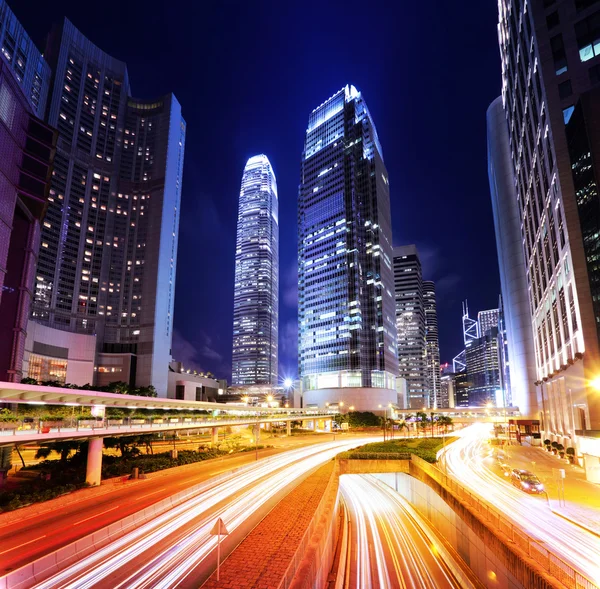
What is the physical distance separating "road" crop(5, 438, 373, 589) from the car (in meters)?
19.5

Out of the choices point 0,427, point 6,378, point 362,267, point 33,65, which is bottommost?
point 0,427

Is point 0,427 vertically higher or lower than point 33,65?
lower

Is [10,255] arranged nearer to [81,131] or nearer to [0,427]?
[0,427]

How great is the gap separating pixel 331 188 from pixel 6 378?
149m

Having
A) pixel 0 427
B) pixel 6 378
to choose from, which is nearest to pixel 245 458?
pixel 0 427

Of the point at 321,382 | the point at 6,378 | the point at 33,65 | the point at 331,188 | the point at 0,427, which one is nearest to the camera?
the point at 0,427

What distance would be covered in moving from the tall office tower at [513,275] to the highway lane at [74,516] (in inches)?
4720

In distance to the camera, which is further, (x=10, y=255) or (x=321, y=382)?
(x=321, y=382)

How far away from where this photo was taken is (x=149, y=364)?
431 ft

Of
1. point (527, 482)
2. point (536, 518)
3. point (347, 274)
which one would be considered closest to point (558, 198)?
point (527, 482)

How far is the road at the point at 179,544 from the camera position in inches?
598

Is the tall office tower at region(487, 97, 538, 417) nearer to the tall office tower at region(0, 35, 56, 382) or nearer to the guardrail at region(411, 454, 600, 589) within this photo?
the guardrail at region(411, 454, 600, 589)

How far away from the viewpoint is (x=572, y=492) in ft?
113

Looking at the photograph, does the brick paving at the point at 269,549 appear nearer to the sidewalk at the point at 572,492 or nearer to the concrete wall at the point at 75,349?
the sidewalk at the point at 572,492
